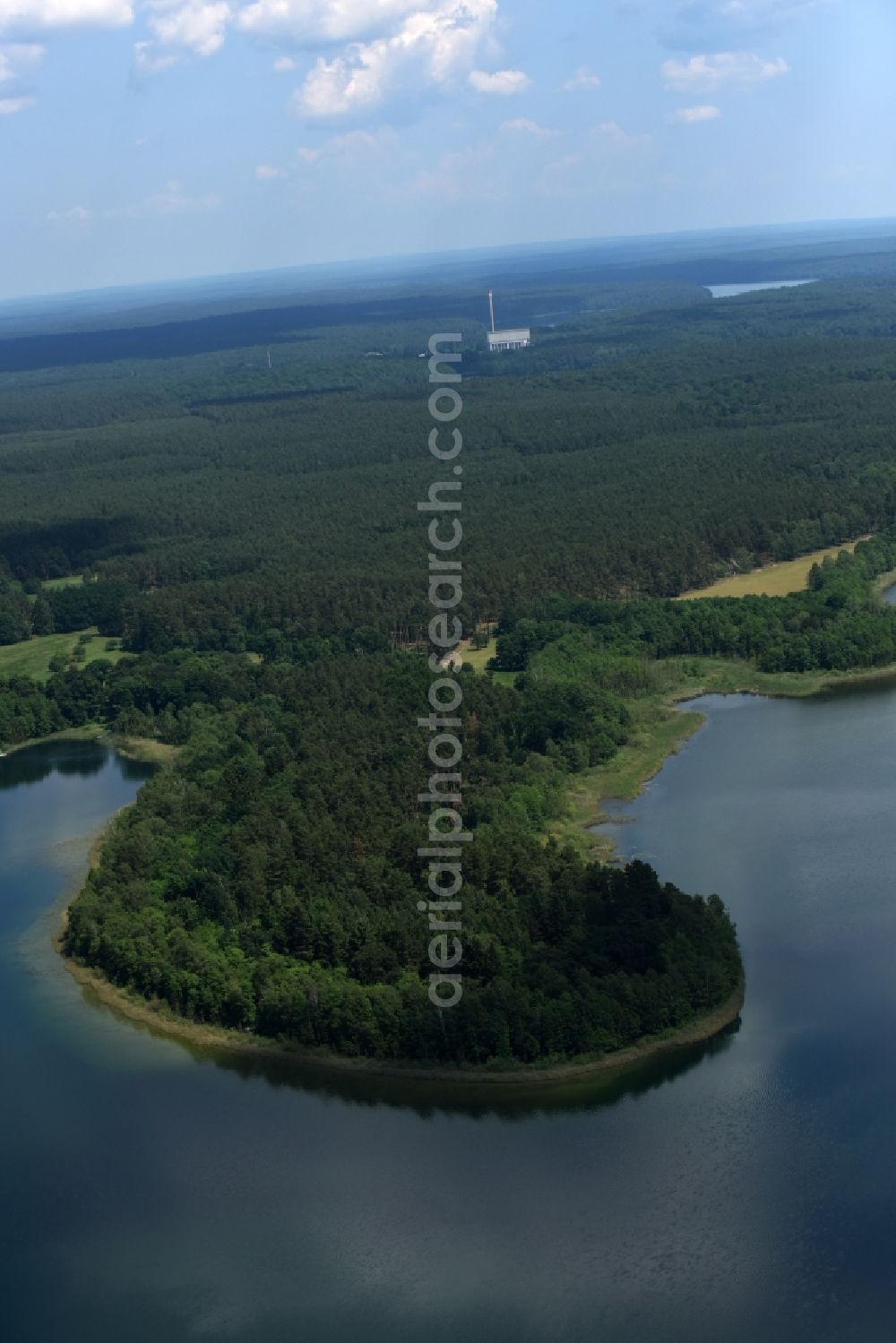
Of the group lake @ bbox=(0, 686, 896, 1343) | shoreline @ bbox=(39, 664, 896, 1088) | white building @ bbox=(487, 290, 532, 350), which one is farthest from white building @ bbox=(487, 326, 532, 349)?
lake @ bbox=(0, 686, 896, 1343)

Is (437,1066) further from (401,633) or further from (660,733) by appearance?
(401,633)

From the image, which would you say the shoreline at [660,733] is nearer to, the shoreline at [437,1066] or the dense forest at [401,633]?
the dense forest at [401,633]

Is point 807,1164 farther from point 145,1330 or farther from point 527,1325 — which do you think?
point 145,1330

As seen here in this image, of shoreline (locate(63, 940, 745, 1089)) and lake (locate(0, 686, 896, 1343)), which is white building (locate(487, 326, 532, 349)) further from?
shoreline (locate(63, 940, 745, 1089))

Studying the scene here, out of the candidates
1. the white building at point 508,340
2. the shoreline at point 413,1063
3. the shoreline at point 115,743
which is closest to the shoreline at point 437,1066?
the shoreline at point 413,1063

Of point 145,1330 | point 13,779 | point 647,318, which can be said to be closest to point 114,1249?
point 145,1330

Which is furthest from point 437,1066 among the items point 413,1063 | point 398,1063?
point 398,1063
